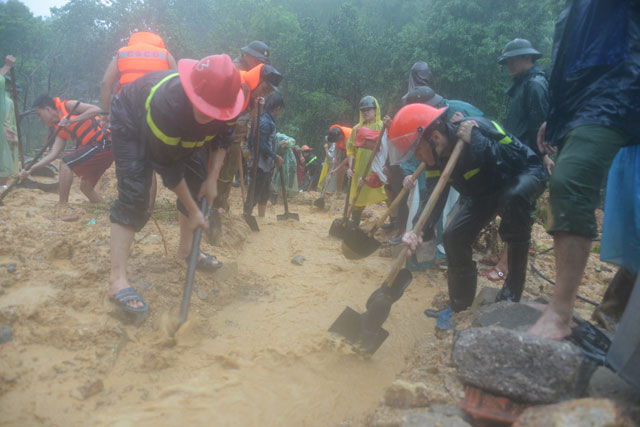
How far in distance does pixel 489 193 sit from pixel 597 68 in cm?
107

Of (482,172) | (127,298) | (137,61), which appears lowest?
(127,298)

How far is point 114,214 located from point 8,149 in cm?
402

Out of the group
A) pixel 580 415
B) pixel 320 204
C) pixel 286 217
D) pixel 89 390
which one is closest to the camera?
pixel 580 415

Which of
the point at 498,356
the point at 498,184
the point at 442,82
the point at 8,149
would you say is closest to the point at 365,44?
the point at 442,82

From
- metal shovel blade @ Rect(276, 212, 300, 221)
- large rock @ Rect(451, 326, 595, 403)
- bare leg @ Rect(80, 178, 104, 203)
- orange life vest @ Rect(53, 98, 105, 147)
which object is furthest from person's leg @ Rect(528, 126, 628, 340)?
bare leg @ Rect(80, 178, 104, 203)

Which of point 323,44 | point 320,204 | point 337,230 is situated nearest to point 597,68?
point 337,230

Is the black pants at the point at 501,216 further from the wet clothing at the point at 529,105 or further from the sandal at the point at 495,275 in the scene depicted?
the sandal at the point at 495,275

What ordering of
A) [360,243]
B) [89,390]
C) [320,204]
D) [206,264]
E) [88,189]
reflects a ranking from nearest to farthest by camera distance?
[89,390] → [206,264] → [360,243] → [88,189] → [320,204]

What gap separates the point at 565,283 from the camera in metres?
1.82

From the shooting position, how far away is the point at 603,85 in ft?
6.16

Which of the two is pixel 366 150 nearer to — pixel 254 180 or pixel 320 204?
pixel 254 180

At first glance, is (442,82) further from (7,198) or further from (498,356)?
(498,356)

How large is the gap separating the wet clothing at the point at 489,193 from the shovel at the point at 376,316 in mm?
161

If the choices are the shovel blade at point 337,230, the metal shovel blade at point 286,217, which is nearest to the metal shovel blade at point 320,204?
the metal shovel blade at point 286,217
